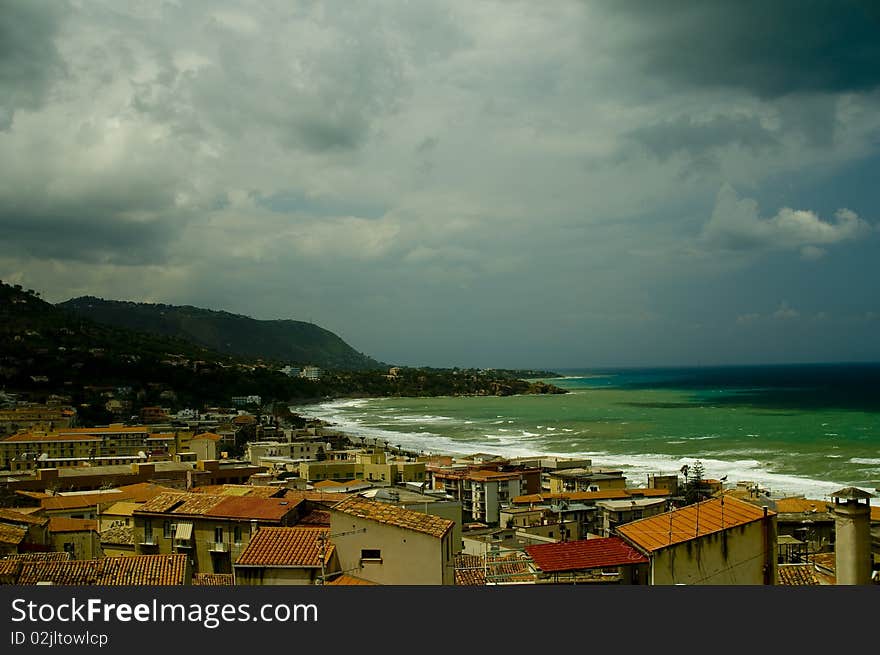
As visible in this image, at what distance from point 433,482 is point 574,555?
26943mm

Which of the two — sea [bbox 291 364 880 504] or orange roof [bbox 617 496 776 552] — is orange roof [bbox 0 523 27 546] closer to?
orange roof [bbox 617 496 776 552]

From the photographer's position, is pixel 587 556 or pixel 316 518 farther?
pixel 316 518

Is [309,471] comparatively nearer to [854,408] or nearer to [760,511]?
[760,511]

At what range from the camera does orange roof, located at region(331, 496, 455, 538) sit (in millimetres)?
8945

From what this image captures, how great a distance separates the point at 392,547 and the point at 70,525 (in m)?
16.3

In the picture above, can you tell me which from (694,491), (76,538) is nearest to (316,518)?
(76,538)

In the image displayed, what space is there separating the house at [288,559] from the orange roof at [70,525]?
1332 centimetres

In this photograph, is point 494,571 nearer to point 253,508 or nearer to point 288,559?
point 288,559

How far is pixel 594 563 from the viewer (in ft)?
29.6

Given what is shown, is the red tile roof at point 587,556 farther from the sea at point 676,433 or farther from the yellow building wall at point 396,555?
the sea at point 676,433

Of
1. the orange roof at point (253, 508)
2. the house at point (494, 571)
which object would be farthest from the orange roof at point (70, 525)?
the house at point (494, 571)

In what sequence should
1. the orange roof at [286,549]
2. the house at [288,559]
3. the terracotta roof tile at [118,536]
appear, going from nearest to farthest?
the house at [288,559], the orange roof at [286,549], the terracotta roof tile at [118,536]

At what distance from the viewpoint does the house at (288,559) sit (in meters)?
9.17

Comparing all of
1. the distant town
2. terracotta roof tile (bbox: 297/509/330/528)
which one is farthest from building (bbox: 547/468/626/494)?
terracotta roof tile (bbox: 297/509/330/528)
